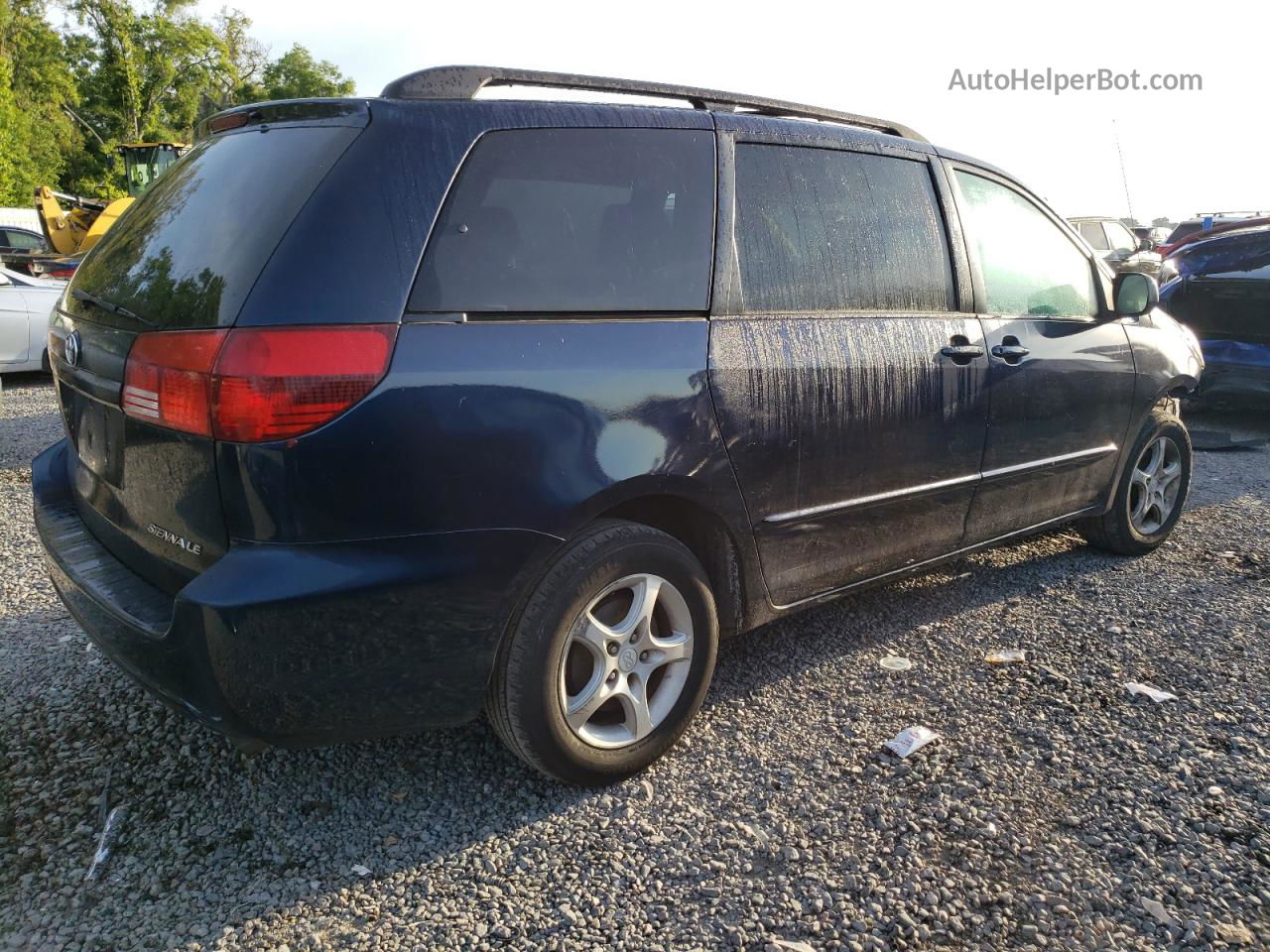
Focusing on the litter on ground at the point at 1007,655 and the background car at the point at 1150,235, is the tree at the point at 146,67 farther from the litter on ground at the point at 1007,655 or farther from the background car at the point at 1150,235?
the litter on ground at the point at 1007,655

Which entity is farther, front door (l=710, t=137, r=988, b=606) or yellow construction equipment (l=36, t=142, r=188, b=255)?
yellow construction equipment (l=36, t=142, r=188, b=255)

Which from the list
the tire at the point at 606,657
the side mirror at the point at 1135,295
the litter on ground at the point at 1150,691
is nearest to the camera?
the tire at the point at 606,657

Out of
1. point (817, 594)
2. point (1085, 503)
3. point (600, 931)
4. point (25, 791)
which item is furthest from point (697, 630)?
point (1085, 503)

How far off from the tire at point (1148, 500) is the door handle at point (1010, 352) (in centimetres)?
119

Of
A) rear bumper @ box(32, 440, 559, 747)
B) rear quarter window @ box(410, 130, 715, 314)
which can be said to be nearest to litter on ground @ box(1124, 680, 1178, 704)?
rear quarter window @ box(410, 130, 715, 314)

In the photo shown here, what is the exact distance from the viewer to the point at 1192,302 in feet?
27.3

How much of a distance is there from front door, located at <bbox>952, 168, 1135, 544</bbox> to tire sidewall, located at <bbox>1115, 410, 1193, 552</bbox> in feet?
0.57

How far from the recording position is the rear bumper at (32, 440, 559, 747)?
2207 mm

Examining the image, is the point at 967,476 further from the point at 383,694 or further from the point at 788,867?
the point at 383,694

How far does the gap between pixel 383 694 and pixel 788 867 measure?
1.07 meters

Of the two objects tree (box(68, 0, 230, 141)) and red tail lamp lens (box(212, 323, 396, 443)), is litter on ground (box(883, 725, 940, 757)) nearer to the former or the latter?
red tail lamp lens (box(212, 323, 396, 443))

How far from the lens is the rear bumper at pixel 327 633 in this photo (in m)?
2.21

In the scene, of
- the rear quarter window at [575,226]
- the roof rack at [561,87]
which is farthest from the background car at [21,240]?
the rear quarter window at [575,226]

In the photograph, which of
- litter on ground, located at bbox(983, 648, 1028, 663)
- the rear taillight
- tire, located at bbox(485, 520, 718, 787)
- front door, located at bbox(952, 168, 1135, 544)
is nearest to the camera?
the rear taillight
